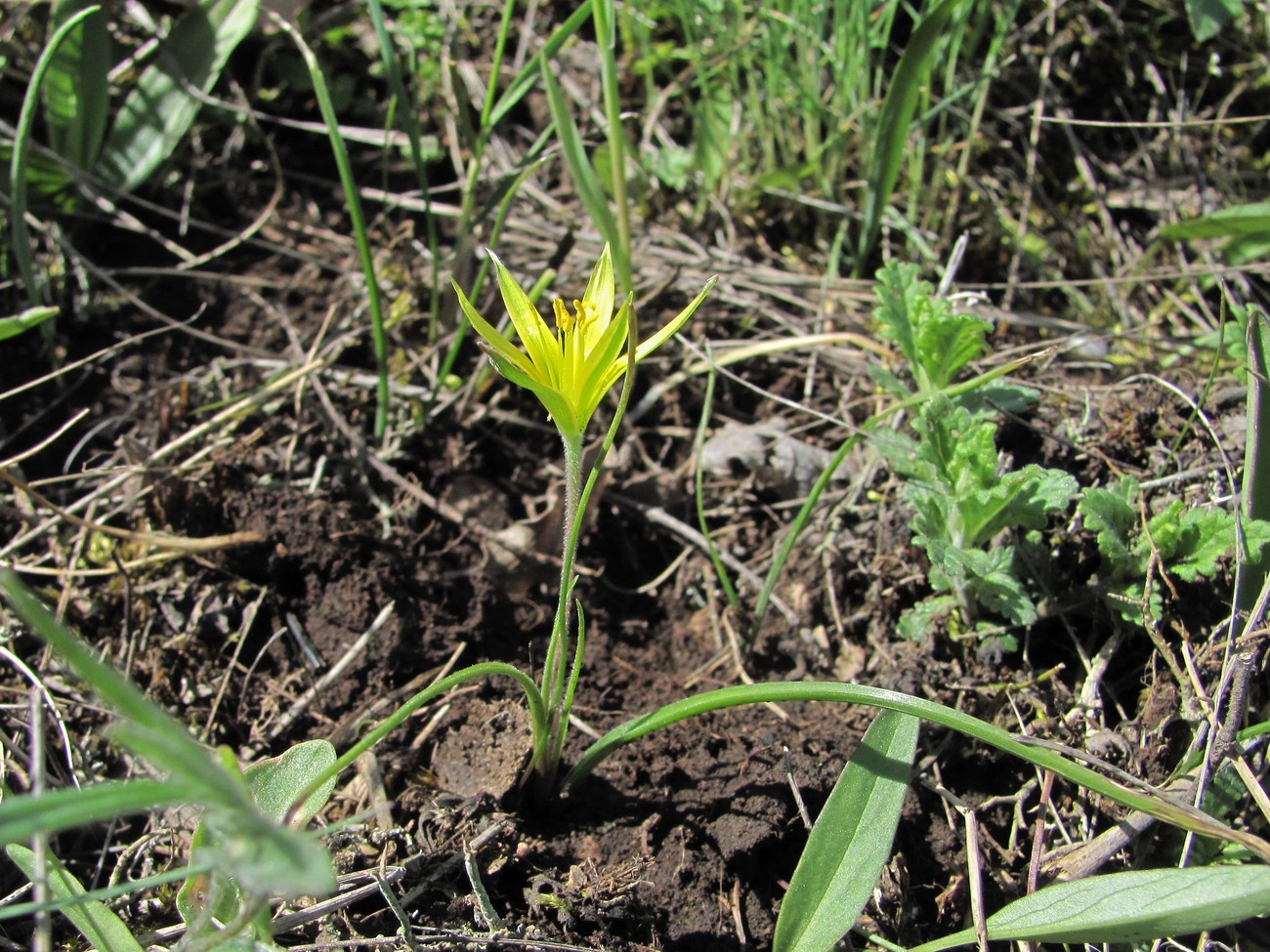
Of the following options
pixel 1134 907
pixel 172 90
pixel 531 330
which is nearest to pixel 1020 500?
pixel 1134 907

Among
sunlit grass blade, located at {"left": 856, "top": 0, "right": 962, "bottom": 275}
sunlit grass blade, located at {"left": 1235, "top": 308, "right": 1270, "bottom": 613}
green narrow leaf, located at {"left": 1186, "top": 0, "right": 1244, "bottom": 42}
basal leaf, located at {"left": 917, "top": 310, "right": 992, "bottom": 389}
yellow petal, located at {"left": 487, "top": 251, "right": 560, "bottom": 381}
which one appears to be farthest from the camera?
green narrow leaf, located at {"left": 1186, "top": 0, "right": 1244, "bottom": 42}

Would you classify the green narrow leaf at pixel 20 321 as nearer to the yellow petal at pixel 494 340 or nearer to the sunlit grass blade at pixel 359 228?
the sunlit grass blade at pixel 359 228

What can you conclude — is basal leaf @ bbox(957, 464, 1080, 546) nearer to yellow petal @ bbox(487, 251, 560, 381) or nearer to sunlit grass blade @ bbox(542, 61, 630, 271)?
yellow petal @ bbox(487, 251, 560, 381)

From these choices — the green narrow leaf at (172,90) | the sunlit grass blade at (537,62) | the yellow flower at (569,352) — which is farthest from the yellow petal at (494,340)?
the green narrow leaf at (172,90)

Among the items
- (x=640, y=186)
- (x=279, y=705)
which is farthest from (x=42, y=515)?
(x=640, y=186)

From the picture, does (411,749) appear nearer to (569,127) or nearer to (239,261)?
(569,127)

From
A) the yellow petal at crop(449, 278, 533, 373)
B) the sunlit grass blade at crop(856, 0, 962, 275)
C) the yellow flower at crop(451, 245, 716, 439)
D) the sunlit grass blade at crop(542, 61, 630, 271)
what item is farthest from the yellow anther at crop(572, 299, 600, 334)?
the sunlit grass blade at crop(856, 0, 962, 275)
